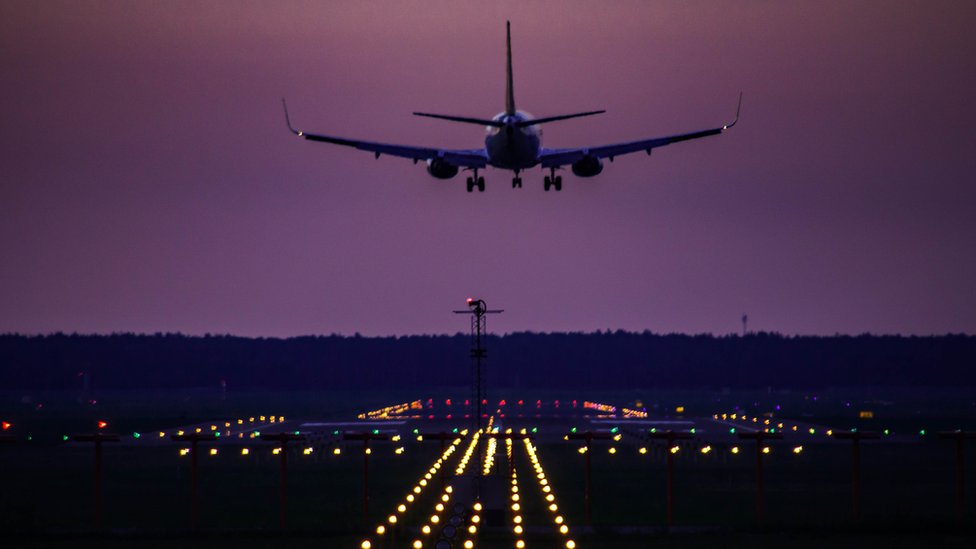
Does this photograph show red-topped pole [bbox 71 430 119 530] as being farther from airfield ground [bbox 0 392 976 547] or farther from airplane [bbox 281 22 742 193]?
airplane [bbox 281 22 742 193]

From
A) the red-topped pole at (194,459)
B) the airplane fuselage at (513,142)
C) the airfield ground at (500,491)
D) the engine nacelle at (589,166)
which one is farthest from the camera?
the engine nacelle at (589,166)

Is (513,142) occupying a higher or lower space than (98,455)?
higher

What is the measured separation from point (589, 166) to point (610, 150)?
1.70 meters

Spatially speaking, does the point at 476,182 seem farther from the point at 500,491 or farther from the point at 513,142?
the point at 500,491

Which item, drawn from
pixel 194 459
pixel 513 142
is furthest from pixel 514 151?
pixel 194 459

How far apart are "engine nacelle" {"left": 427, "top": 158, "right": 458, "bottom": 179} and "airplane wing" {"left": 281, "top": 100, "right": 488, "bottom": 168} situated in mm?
237

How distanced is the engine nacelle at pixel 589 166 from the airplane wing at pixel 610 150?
182mm

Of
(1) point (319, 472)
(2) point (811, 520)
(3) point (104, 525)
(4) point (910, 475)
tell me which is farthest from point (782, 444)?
(3) point (104, 525)

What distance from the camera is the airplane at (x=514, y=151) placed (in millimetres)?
80438

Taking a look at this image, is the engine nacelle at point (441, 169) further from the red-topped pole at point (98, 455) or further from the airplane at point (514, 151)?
the red-topped pole at point (98, 455)

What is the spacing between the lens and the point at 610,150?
82.6m

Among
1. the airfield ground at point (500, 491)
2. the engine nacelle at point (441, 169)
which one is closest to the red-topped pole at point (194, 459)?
the airfield ground at point (500, 491)

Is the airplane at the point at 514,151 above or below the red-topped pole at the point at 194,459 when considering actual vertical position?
above

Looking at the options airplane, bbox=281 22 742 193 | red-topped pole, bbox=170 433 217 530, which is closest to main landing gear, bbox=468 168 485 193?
airplane, bbox=281 22 742 193
